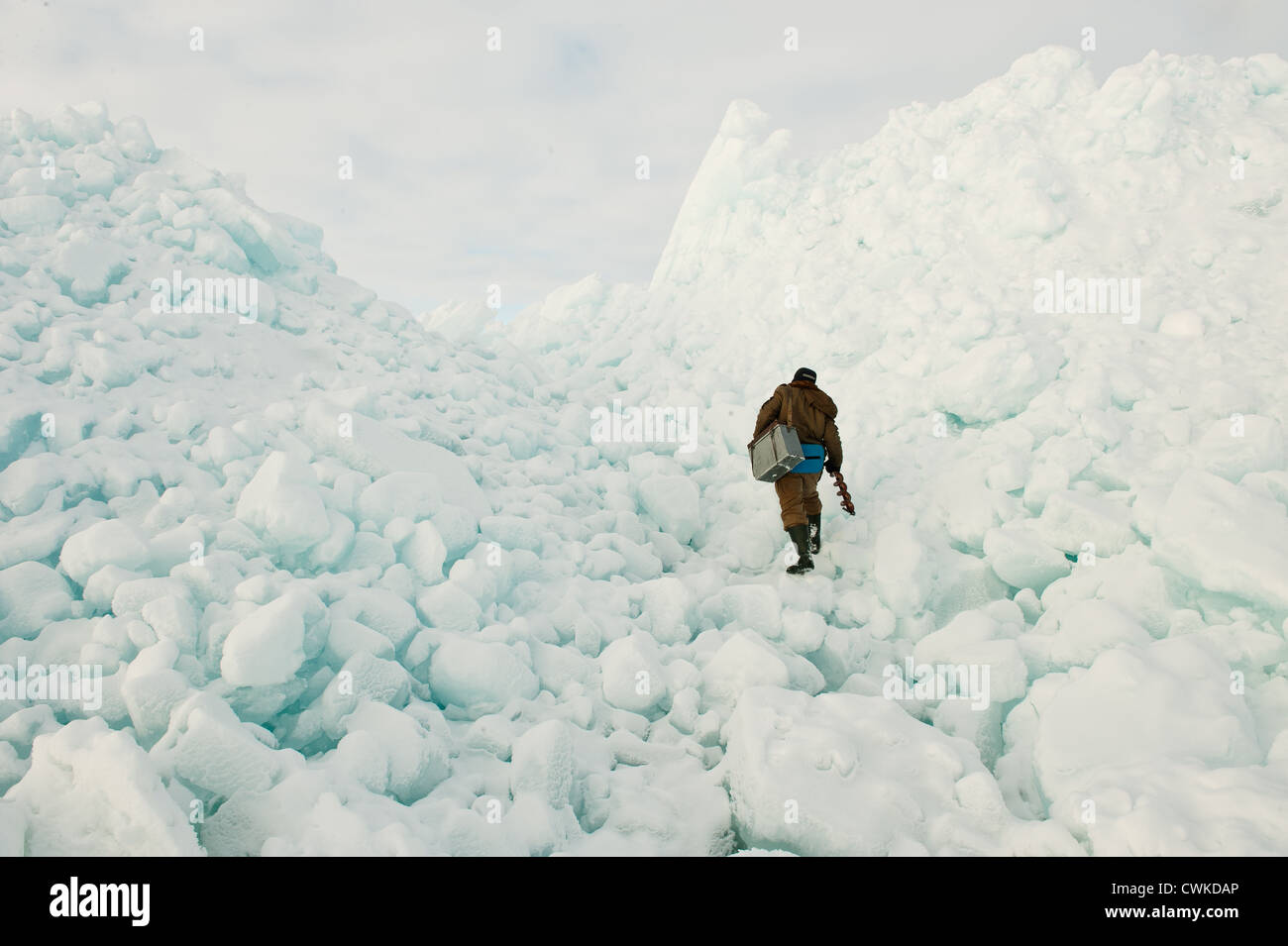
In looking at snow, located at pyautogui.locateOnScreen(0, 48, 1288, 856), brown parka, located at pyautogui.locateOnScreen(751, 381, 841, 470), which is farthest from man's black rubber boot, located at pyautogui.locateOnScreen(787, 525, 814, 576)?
brown parka, located at pyautogui.locateOnScreen(751, 381, 841, 470)

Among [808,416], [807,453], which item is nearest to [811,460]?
[807,453]

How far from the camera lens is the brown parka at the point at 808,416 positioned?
16.3 ft

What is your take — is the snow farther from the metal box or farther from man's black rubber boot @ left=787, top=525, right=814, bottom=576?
the metal box

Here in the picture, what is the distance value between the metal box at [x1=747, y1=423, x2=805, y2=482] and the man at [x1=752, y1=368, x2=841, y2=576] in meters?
0.11

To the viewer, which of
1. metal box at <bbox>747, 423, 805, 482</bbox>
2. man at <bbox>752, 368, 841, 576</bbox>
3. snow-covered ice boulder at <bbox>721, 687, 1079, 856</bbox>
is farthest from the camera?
man at <bbox>752, 368, 841, 576</bbox>

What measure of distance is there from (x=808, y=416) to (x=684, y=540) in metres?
1.47

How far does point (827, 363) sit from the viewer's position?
7.35 m

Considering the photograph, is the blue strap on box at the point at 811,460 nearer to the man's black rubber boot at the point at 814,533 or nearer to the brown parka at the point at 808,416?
the brown parka at the point at 808,416

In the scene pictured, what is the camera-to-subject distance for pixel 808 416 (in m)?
4.97

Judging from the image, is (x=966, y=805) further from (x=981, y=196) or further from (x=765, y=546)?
(x=981, y=196)

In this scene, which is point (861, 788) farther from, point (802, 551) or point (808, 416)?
point (808, 416)

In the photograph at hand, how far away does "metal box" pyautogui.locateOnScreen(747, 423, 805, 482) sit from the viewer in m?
4.64

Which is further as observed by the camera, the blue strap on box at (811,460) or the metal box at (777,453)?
the blue strap on box at (811,460)

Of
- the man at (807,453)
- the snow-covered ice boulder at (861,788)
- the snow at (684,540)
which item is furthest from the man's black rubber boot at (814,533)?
the snow-covered ice boulder at (861,788)
